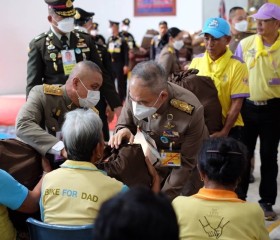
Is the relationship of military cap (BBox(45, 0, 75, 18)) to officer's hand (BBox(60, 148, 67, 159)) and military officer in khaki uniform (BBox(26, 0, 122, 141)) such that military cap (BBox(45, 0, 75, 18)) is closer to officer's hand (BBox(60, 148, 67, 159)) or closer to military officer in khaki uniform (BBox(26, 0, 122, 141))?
military officer in khaki uniform (BBox(26, 0, 122, 141))

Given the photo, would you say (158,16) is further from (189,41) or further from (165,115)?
(165,115)

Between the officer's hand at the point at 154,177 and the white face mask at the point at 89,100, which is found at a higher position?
the white face mask at the point at 89,100

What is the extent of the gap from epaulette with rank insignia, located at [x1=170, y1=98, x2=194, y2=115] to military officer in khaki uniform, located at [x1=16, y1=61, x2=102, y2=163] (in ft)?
1.60

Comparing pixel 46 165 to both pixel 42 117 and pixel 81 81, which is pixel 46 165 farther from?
pixel 81 81

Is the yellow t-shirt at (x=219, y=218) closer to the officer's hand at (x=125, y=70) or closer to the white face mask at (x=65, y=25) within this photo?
the white face mask at (x=65, y=25)

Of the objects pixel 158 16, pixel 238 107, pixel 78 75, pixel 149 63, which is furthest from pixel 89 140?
pixel 158 16

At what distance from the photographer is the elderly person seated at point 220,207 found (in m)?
1.62

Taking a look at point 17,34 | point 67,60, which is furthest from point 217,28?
point 17,34

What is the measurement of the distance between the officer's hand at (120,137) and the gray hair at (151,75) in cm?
26

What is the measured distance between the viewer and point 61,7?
10.8ft

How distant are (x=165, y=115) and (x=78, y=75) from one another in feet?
1.73

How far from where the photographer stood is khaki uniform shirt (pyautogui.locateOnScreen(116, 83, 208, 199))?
2330 millimetres

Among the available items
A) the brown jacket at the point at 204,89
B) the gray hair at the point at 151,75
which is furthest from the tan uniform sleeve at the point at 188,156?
the brown jacket at the point at 204,89

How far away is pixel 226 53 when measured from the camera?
A: 3.04m
